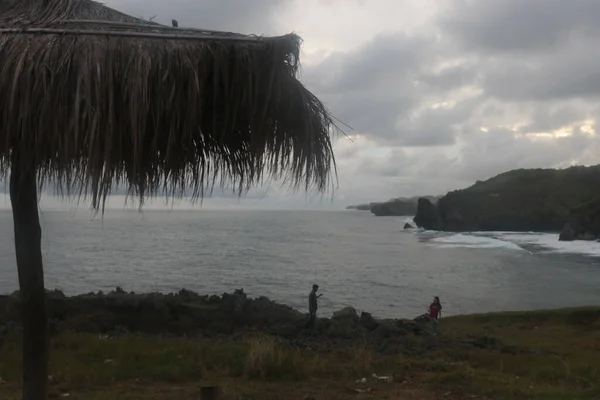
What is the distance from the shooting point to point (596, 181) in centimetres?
14938

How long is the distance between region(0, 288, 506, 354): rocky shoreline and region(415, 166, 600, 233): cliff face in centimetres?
11677

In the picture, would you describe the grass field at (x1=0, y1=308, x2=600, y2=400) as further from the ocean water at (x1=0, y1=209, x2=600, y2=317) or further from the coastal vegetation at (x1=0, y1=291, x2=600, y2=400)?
the ocean water at (x1=0, y1=209, x2=600, y2=317)

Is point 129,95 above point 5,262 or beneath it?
above

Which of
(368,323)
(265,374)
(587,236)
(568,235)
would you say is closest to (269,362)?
(265,374)

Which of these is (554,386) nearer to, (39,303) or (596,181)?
(39,303)

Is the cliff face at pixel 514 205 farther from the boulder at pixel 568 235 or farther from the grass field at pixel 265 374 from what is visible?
the grass field at pixel 265 374

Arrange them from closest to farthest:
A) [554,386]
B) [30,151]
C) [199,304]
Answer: [30,151] < [554,386] < [199,304]

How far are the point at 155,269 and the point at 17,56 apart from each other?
157 feet

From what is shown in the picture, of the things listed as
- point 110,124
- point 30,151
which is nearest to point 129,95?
point 110,124

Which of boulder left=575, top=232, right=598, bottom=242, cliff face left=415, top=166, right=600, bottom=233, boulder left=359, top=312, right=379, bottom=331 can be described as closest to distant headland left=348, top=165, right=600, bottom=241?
cliff face left=415, top=166, right=600, bottom=233

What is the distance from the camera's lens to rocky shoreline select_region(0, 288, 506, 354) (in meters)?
14.5

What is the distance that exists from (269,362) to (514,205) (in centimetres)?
13934

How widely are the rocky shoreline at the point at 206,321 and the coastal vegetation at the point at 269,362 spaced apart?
41 millimetres

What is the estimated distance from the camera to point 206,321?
16250 millimetres
